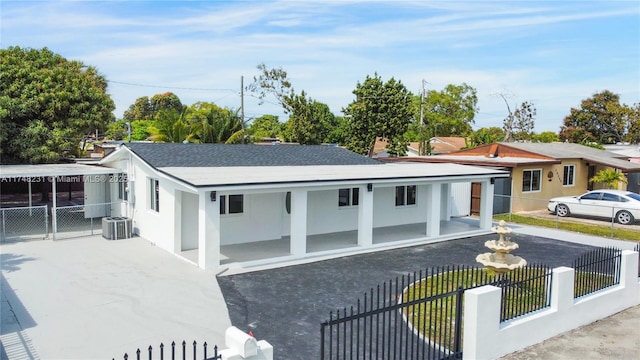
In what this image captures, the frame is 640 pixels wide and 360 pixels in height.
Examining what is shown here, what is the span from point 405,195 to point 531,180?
368 inches

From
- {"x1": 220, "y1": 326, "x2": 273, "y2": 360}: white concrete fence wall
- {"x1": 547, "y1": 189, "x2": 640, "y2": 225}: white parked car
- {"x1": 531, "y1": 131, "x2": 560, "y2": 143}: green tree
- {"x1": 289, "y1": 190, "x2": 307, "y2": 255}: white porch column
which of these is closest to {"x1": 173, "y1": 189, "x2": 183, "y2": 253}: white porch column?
{"x1": 289, "y1": 190, "x2": 307, "y2": 255}: white porch column

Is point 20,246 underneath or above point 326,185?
underneath

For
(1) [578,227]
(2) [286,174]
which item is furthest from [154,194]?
(1) [578,227]

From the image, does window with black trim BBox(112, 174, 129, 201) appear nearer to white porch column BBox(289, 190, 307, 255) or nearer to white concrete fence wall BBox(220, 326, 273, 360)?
white porch column BBox(289, 190, 307, 255)

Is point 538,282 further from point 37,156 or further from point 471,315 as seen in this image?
point 37,156

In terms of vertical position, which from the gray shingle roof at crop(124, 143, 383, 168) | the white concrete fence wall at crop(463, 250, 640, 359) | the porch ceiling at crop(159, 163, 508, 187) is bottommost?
the white concrete fence wall at crop(463, 250, 640, 359)

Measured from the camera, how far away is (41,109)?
22891 millimetres

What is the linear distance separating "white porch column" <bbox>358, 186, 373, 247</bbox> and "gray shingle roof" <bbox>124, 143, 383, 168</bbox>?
4.10 meters

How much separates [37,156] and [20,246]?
935cm

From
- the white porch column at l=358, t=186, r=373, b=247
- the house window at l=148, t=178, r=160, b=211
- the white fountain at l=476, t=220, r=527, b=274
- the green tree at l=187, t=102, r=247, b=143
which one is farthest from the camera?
the green tree at l=187, t=102, r=247, b=143

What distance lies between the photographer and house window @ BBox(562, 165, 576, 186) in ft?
88.4

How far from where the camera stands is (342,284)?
1140 cm

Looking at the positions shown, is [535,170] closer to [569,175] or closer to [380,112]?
[569,175]

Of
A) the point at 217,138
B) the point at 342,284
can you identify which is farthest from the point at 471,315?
the point at 217,138
